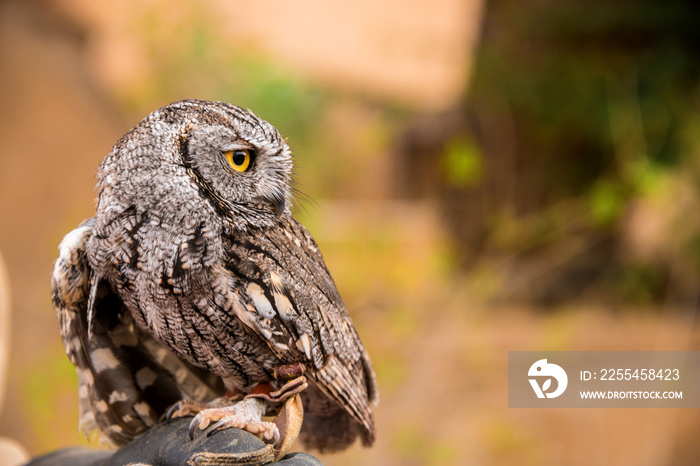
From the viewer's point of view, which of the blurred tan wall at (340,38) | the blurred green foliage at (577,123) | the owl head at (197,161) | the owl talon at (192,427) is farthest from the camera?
the blurred tan wall at (340,38)

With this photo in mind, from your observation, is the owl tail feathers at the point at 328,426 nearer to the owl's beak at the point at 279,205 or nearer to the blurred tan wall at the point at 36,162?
the owl's beak at the point at 279,205

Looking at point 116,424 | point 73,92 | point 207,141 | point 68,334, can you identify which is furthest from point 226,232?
point 73,92

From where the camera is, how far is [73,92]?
13.0ft

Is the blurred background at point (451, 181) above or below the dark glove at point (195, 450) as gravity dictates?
above

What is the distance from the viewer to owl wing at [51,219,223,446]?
108cm

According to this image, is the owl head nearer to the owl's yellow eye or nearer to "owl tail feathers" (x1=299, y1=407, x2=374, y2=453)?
the owl's yellow eye

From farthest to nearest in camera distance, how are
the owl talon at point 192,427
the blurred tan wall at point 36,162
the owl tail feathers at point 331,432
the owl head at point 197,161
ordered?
1. the blurred tan wall at point 36,162
2. the owl tail feathers at point 331,432
3. the owl talon at point 192,427
4. the owl head at point 197,161

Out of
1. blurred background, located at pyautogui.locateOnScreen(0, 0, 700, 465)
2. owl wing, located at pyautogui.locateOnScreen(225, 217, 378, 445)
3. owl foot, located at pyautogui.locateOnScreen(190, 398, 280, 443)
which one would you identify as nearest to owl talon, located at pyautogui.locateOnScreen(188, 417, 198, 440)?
owl foot, located at pyautogui.locateOnScreen(190, 398, 280, 443)

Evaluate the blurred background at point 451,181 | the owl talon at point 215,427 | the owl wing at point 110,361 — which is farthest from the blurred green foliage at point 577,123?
the owl talon at point 215,427

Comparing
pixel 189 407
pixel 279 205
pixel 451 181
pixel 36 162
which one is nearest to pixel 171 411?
pixel 189 407

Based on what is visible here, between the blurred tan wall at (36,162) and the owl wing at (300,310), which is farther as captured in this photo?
the blurred tan wall at (36,162)

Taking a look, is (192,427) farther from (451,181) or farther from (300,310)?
(451,181)

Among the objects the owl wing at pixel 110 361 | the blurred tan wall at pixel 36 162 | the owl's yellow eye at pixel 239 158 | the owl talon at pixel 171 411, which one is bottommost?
the owl talon at pixel 171 411

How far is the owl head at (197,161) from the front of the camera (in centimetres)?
97
